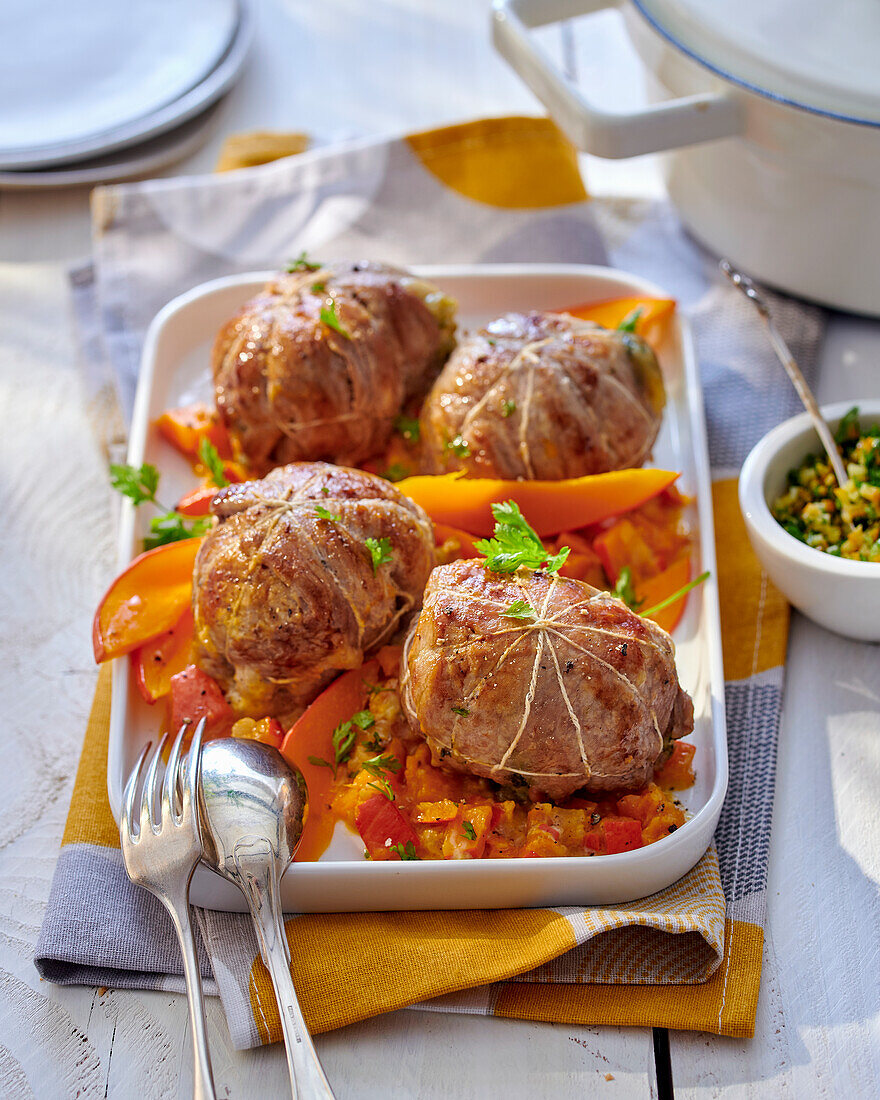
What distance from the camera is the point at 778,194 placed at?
150 inches

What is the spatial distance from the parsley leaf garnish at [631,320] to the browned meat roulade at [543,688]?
139 cm

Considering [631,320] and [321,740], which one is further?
[631,320]

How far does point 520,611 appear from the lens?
2596 millimetres

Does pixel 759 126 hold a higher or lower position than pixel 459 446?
higher

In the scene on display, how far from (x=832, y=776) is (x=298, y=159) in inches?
131

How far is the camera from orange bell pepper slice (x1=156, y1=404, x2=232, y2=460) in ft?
12.0

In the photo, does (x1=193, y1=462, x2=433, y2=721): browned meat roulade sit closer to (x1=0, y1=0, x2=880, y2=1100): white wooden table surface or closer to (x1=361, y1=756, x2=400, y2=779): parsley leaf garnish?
(x1=361, y1=756, x2=400, y2=779): parsley leaf garnish

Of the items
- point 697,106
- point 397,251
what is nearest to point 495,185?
point 397,251

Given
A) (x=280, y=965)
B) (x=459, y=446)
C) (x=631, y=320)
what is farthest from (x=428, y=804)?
(x=631, y=320)

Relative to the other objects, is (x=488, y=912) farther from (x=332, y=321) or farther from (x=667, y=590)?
(x=332, y=321)

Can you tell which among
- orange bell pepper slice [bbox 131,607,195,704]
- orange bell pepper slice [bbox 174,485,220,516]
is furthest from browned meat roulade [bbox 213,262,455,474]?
orange bell pepper slice [bbox 131,607,195,704]

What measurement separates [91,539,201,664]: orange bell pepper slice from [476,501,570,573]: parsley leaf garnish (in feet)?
2.86

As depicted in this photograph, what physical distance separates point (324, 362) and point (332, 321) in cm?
13

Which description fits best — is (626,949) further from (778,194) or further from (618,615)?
(778,194)
